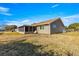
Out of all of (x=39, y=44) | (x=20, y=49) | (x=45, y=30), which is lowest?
(x=20, y=49)

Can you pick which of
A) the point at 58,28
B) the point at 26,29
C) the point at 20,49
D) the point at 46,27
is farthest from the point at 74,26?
the point at 20,49

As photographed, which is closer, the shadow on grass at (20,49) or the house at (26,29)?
the shadow on grass at (20,49)

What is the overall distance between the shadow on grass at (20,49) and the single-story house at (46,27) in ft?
1.01

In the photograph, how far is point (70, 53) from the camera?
530cm

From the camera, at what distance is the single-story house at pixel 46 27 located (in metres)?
5.42

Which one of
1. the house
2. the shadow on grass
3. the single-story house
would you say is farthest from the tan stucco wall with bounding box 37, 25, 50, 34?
the shadow on grass

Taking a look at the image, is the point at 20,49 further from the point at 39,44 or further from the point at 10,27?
the point at 10,27

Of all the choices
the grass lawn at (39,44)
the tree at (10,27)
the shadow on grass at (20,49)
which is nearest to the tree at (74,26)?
the grass lawn at (39,44)

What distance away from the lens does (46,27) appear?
216 inches

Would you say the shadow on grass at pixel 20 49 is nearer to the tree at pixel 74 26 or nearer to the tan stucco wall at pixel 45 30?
the tan stucco wall at pixel 45 30

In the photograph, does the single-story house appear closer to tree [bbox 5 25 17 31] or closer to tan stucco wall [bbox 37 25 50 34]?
tan stucco wall [bbox 37 25 50 34]

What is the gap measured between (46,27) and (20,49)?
0.77 metres

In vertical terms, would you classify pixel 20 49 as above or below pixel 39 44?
below

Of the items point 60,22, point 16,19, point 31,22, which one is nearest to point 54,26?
point 60,22
